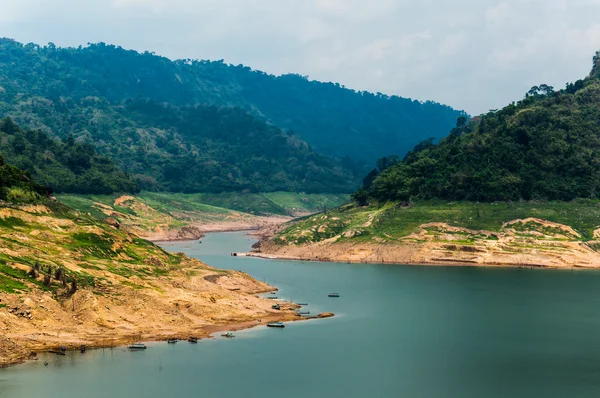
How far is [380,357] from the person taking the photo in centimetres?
8425

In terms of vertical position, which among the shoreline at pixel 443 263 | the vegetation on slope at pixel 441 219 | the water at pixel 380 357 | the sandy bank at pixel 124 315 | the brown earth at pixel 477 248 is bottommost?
the water at pixel 380 357

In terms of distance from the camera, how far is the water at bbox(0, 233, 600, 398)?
234 feet

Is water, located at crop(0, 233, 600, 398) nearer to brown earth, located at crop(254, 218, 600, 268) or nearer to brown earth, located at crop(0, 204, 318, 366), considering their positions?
brown earth, located at crop(0, 204, 318, 366)

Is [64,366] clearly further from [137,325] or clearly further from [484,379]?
[484,379]

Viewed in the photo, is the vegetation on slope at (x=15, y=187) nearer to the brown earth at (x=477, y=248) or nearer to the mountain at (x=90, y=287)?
the mountain at (x=90, y=287)

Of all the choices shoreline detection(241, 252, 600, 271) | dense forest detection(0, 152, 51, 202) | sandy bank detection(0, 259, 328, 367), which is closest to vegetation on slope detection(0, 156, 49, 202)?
dense forest detection(0, 152, 51, 202)

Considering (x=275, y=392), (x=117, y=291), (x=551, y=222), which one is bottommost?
(x=275, y=392)

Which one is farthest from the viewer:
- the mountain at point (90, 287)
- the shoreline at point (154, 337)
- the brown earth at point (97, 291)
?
the mountain at point (90, 287)

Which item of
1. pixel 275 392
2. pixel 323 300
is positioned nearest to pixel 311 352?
pixel 275 392

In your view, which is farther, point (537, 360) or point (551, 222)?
point (551, 222)

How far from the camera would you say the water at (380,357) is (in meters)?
71.3

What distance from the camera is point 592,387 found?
2879 inches

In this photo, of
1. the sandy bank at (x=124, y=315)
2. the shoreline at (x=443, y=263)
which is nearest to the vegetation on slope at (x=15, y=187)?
the sandy bank at (x=124, y=315)

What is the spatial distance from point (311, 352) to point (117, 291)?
2660cm
